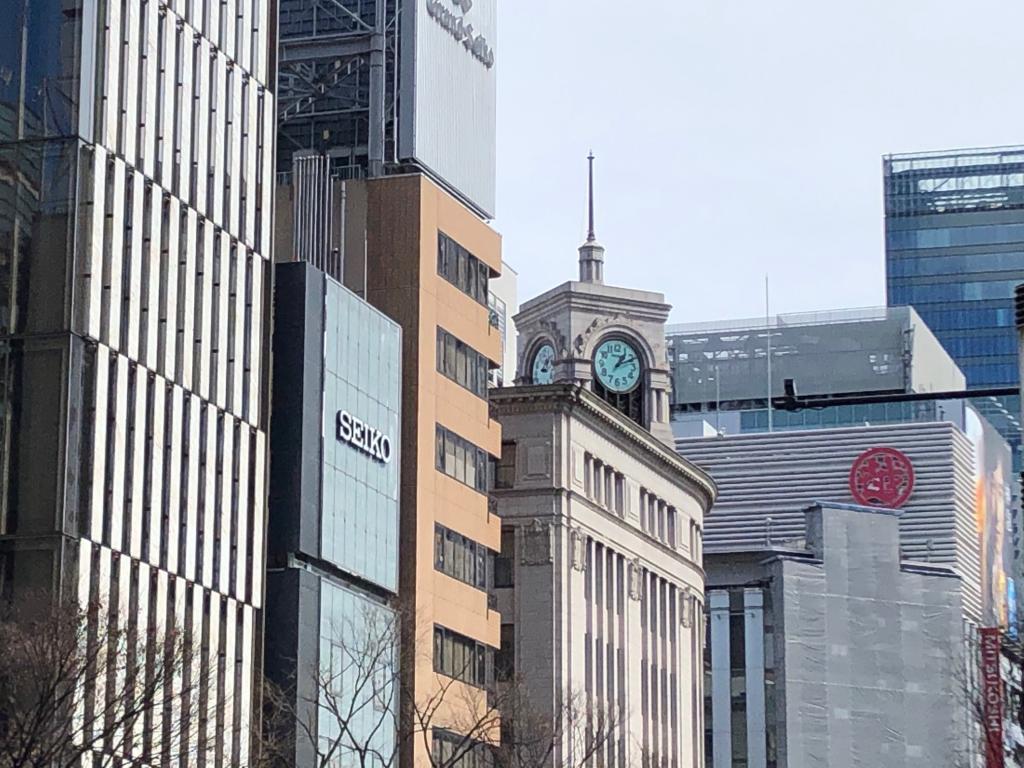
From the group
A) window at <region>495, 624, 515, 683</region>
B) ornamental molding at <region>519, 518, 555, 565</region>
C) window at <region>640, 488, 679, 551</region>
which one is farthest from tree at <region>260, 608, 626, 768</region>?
window at <region>640, 488, 679, 551</region>

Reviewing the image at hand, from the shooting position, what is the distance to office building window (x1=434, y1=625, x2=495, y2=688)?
4358 inches

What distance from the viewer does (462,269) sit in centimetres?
11588

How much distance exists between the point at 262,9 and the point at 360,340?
43.9 ft

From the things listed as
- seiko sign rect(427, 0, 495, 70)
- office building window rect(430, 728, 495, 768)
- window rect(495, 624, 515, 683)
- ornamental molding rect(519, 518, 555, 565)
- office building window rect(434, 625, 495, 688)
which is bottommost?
office building window rect(430, 728, 495, 768)

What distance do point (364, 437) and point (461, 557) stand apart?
12.2 m

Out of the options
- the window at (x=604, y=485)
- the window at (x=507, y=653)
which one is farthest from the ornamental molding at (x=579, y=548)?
the window at (x=507, y=653)

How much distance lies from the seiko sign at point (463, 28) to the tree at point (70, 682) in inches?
1900

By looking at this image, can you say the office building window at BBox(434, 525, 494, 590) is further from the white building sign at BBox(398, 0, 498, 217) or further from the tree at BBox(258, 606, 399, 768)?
the white building sign at BBox(398, 0, 498, 217)

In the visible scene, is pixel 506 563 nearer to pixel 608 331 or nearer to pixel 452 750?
pixel 452 750

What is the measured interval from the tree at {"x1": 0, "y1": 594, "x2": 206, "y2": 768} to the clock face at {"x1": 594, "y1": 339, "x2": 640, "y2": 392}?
92.9 metres

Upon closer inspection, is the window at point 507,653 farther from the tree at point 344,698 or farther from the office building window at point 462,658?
the tree at point 344,698

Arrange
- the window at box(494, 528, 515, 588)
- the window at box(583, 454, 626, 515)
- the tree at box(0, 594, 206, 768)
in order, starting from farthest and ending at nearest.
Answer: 1. the window at box(583, 454, 626, 515)
2. the window at box(494, 528, 515, 588)
3. the tree at box(0, 594, 206, 768)

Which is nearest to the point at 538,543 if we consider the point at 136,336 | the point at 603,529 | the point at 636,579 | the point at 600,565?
the point at 603,529

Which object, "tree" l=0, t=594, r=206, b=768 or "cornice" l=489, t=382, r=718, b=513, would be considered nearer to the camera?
"tree" l=0, t=594, r=206, b=768
